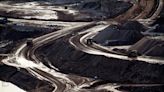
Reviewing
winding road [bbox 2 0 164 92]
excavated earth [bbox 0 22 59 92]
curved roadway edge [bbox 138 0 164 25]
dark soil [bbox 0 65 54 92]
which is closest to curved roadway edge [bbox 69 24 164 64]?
winding road [bbox 2 0 164 92]

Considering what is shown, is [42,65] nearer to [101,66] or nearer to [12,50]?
[101,66]

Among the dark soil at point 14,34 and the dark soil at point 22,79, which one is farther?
the dark soil at point 14,34

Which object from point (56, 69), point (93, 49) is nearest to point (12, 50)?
point (56, 69)

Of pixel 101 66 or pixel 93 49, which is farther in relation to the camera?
pixel 93 49

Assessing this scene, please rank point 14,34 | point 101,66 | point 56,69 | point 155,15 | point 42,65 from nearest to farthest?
point 101,66 → point 56,69 → point 42,65 → point 14,34 → point 155,15

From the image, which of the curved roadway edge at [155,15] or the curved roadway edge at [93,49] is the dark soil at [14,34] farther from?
the curved roadway edge at [155,15]

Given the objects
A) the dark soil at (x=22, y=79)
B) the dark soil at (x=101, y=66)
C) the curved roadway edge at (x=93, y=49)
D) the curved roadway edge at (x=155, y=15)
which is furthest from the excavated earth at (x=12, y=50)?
the curved roadway edge at (x=155, y=15)

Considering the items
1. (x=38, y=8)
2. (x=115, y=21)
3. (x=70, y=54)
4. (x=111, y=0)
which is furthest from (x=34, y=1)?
(x=70, y=54)

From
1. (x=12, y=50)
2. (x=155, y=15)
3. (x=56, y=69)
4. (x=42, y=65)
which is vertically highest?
(x=155, y=15)

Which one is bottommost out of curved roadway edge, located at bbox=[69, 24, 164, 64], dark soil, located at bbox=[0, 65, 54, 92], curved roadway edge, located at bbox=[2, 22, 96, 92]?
dark soil, located at bbox=[0, 65, 54, 92]

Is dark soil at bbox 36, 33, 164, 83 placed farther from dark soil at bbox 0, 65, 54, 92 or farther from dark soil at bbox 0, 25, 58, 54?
dark soil at bbox 0, 25, 58, 54

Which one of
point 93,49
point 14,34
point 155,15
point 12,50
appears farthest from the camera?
point 155,15

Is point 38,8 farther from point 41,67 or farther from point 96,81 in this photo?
point 96,81
